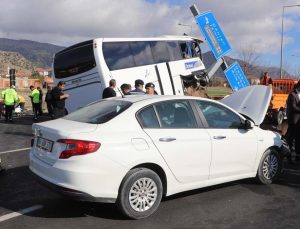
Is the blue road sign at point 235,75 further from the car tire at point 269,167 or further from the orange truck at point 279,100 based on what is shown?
the car tire at point 269,167

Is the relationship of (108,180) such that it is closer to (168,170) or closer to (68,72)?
(168,170)

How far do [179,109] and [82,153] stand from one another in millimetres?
1624

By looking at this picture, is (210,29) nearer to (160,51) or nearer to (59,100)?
(160,51)

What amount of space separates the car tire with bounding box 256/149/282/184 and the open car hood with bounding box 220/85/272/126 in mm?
581

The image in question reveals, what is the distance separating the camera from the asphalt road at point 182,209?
5121 millimetres

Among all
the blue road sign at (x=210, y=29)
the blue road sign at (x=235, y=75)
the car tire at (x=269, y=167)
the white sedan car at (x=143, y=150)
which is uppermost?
the blue road sign at (x=210, y=29)

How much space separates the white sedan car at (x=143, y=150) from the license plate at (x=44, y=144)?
1 cm

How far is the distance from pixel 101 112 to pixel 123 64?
29.0 feet

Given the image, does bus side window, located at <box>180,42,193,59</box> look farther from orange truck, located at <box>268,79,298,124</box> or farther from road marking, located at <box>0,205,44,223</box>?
road marking, located at <box>0,205,44,223</box>

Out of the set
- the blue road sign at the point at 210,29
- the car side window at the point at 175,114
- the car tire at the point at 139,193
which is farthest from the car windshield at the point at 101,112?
the blue road sign at the point at 210,29

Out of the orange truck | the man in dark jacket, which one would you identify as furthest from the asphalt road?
the orange truck

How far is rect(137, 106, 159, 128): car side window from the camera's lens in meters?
5.45

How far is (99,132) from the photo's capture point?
5.07 m

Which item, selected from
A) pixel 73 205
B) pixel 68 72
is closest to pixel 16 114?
pixel 68 72
